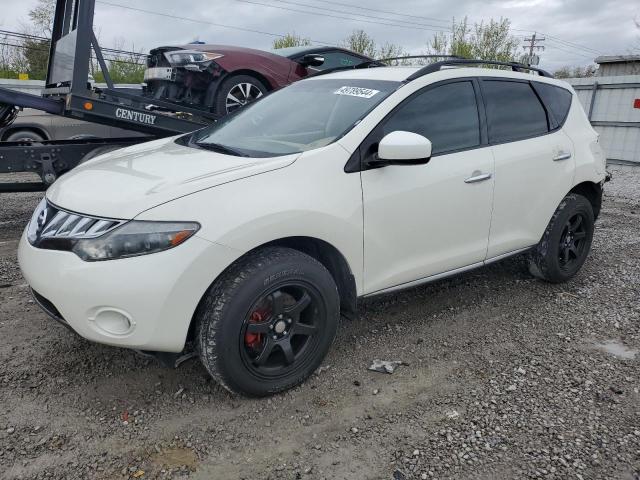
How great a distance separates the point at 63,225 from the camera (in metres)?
2.49

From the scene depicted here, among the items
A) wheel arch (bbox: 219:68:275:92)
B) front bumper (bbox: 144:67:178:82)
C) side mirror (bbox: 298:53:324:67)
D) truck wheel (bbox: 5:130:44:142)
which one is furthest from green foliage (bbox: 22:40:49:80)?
wheel arch (bbox: 219:68:275:92)

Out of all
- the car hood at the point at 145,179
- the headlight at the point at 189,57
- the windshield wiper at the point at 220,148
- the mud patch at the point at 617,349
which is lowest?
the mud patch at the point at 617,349

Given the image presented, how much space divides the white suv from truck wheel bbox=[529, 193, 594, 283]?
17cm

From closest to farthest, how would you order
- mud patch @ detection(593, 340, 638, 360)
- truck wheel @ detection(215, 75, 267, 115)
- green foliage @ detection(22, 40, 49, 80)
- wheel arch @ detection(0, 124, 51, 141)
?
1. mud patch @ detection(593, 340, 638, 360)
2. truck wheel @ detection(215, 75, 267, 115)
3. wheel arch @ detection(0, 124, 51, 141)
4. green foliage @ detection(22, 40, 49, 80)

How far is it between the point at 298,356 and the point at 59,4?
206 inches

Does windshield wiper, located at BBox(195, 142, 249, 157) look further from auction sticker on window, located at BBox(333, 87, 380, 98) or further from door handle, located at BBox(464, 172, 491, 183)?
door handle, located at BBox(464, 172, 491, 183)

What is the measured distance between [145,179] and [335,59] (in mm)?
5775

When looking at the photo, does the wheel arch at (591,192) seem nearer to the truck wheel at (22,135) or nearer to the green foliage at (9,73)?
the truck wheel at (22,135)

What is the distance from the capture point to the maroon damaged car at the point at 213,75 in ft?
20.4

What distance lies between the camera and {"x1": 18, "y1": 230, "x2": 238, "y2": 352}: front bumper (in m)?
2.29

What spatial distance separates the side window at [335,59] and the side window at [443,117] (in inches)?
173

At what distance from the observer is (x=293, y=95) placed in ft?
12.3

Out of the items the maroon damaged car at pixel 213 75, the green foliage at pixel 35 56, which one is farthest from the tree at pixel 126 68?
the maroon damaged car at pixel 213 75

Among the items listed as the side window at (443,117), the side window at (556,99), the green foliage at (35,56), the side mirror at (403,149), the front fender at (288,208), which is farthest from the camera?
the green foliage at (35,56)
